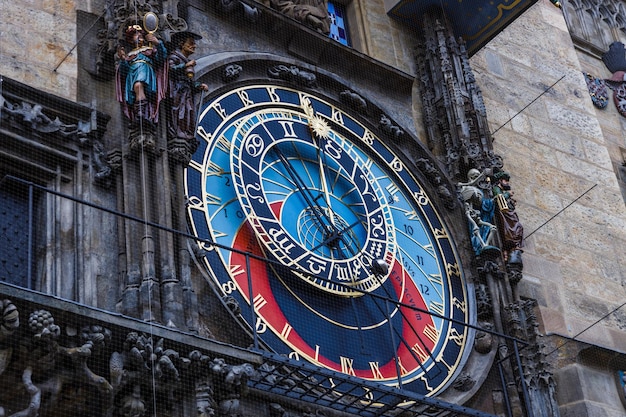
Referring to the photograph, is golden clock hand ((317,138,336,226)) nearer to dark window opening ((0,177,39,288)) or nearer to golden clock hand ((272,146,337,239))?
golden clock hand ((272,146,337,239))

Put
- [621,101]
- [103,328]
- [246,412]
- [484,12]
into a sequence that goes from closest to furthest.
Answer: [103,328], [246,412], [484,12], [621,101]

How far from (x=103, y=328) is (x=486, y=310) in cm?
389

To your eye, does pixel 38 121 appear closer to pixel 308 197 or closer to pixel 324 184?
pixel 308 197

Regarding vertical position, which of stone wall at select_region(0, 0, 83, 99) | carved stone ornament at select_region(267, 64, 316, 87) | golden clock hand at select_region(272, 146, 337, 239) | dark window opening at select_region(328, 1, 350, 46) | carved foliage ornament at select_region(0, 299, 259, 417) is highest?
dark window opening at select_region(328, 1, 350, 46)

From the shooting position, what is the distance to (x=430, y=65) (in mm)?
11906

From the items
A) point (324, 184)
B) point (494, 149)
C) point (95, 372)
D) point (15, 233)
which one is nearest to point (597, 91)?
point (494, 149)

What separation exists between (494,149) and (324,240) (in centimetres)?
309

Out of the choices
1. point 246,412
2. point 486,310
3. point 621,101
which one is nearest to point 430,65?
point 486,310

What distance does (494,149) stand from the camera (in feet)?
40.5

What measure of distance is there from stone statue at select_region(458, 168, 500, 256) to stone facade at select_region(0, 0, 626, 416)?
2.03 ft

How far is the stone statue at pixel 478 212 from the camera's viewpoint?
1084 cm

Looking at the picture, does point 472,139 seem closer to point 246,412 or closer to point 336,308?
point 336,308

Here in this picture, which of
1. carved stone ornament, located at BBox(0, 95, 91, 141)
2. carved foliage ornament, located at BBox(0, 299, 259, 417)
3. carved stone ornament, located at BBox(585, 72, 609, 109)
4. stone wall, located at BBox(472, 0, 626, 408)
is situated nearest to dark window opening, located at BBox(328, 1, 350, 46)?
stone wall, located at BBox(472, 0, 626, 408)

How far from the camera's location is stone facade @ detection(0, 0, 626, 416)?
28.0ft
